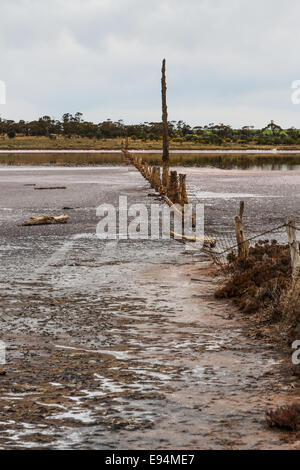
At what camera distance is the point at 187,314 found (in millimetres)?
9250

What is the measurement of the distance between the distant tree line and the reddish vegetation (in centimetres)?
11979

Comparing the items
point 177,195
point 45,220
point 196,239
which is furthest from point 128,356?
point 177,195

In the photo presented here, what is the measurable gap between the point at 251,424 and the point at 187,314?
150 inches

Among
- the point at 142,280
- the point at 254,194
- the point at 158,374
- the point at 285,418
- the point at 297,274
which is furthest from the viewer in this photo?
the point at 254,194

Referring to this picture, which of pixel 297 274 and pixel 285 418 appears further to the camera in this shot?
pixel 297 274

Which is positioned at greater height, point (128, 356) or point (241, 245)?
point (241, 245)

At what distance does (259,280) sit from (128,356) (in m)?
3.20

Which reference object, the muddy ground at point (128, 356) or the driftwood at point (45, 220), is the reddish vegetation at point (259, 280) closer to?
the muddy ground at point (128, 356)

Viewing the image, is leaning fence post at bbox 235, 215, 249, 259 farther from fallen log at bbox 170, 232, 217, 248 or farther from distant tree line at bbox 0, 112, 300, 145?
distant tree line at bbox 0, 112, 300, 145

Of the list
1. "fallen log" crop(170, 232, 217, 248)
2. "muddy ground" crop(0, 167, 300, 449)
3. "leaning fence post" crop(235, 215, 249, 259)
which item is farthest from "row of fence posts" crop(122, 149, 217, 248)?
"leaning fence post" crop(235, 215, 249, 259)

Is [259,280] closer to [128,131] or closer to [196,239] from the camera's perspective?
[196,239]

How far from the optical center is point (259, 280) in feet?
32.7
